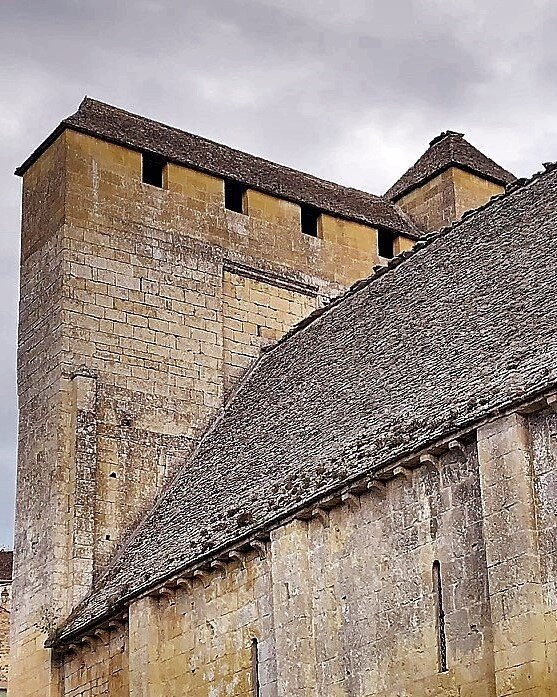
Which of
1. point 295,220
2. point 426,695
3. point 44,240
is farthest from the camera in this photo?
point 295,220

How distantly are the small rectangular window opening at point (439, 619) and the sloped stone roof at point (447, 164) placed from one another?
15.1 meters

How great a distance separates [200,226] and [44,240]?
291 cm

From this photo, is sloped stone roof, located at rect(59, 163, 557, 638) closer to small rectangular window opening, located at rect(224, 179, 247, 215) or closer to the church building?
the church building

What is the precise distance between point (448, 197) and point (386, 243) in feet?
5.20

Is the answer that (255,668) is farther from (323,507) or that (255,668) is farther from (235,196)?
(235,196)

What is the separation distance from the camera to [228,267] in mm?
25344

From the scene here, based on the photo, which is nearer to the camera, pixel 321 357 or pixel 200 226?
pixel 321 357

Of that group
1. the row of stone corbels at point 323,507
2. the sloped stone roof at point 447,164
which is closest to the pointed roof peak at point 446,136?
the sloped stone roof at point 447,164

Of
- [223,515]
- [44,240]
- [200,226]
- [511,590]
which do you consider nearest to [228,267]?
[200,226]

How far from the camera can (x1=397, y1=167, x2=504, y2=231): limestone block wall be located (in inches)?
1105

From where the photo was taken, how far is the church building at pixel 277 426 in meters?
14.2

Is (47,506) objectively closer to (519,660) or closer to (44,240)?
(44,240)

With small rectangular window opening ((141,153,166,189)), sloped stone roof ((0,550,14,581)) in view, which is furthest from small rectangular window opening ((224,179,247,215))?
sloped stone roof ((0,550,14,581))

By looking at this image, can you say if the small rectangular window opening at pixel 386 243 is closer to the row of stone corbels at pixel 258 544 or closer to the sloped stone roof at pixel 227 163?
the sloped stone roof at pixel 227 163
